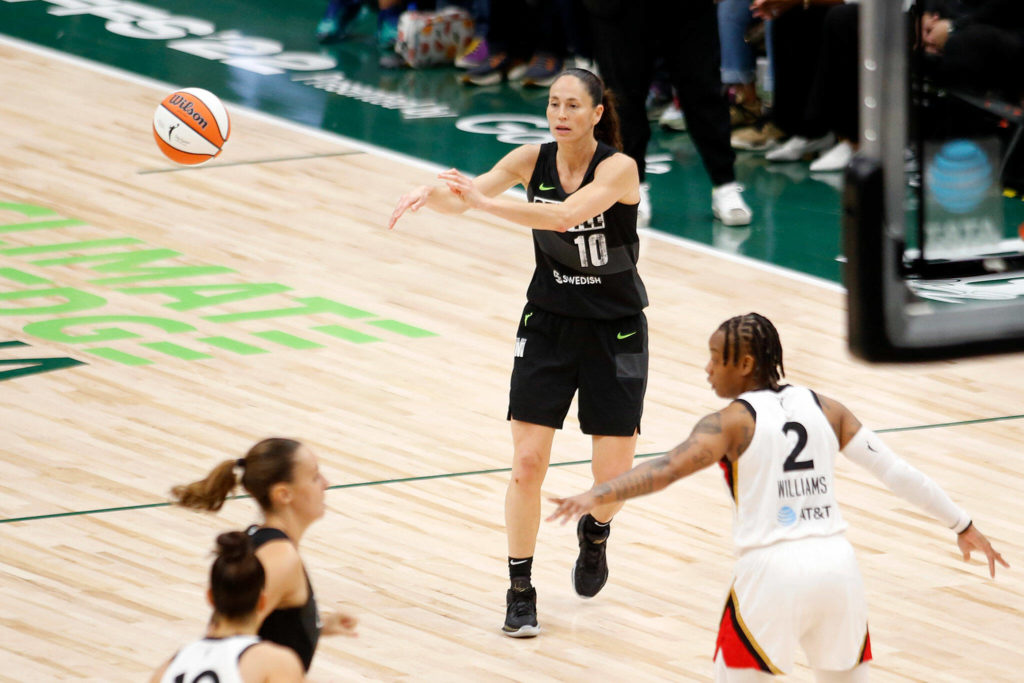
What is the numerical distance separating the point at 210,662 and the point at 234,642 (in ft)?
0.24

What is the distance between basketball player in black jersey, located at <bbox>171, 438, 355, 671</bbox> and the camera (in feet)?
13.9

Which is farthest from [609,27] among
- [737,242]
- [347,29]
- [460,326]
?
[347,29]

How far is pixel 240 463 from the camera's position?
14.9ft

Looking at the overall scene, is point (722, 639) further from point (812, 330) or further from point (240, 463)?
point (812, 330)

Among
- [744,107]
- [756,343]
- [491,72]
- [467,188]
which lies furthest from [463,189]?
[491,72]

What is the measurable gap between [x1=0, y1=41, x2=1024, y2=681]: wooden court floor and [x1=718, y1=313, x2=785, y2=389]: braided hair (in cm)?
67

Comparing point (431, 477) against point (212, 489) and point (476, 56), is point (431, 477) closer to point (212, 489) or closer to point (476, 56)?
point (212, 489)

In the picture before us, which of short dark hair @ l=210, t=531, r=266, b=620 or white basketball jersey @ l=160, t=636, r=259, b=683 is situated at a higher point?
short dark hair @ l=210, t=531, r=266, b=620

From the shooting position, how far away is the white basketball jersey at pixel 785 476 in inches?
182

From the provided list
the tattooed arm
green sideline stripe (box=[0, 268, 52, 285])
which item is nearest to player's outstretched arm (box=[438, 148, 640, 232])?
the tattooed arm

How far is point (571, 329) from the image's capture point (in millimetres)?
6047

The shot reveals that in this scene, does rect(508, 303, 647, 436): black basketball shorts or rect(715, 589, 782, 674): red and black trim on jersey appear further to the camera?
rect(508, 303, 647, 436): black basketball shorts

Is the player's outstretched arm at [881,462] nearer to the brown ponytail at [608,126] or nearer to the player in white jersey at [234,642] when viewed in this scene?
the player in white jersey at [234,642]

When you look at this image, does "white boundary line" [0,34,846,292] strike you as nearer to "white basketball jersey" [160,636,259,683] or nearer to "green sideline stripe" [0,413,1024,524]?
"green sideline stripe" [0,413,1024,524]
